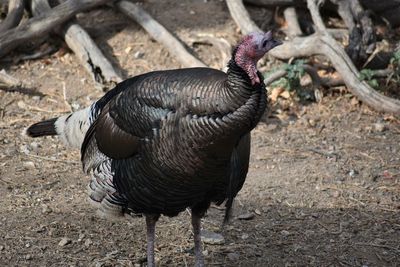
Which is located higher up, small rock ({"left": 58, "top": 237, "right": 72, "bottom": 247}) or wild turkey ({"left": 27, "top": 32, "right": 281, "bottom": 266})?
wild turkey ({"left": 27, "top": 32, "right": 281, "bottom": 266})

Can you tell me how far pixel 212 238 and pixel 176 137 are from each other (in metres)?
1.48

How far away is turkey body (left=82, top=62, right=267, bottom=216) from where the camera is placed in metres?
3.41

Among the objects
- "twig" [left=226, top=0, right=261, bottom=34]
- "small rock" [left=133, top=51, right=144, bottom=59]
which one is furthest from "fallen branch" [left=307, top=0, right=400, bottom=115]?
"small rock" [left=133, top=51, right=144, bottom=59]

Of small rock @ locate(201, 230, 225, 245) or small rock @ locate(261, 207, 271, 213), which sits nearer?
small rock @ locate(201, 230, 225, 245)

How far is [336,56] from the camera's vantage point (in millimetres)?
6645

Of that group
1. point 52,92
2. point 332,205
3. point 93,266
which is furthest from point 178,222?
point 52,92

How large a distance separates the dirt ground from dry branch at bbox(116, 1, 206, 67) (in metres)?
0.15

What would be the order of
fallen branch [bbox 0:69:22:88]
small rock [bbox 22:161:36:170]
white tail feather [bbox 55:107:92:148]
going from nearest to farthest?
white tail feather [bbox 55:107:92:148], small rock [bbox 22:161:36:170], fallen branch [bbox 0:69:22:88]

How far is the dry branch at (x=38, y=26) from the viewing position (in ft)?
22.1

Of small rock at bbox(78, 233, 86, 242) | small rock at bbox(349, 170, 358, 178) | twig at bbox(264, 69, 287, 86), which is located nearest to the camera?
small rock at bbox(78, 233, 86, 242)

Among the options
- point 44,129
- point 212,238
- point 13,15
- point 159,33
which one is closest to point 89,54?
point 159,33

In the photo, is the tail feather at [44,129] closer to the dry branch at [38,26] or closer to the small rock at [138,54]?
the dry branch at [38,26]

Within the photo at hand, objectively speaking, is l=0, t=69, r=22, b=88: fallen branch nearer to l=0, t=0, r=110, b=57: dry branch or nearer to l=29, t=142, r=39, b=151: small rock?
l=0, t=0, r=110, b=57: dry branch

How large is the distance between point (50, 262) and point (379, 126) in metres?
3.43
